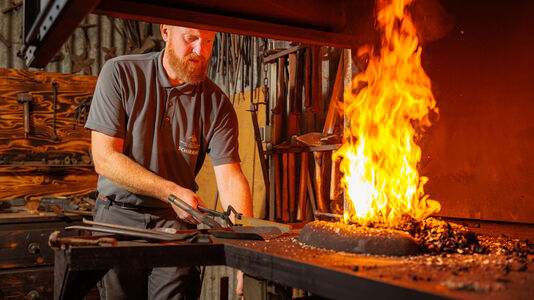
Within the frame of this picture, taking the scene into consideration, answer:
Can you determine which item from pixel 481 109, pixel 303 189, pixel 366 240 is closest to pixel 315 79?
pixel 303 189

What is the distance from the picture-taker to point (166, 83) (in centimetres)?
313

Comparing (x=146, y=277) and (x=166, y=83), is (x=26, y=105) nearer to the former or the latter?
(x=166, y=83)

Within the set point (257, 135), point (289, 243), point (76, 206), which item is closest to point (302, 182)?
point (257, 135)

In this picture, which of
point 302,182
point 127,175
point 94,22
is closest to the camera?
point 127,175

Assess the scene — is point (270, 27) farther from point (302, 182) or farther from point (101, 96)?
point (302, 182)

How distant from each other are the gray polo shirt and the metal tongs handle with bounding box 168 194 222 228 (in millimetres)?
589

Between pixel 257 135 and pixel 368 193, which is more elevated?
pixel 257 135

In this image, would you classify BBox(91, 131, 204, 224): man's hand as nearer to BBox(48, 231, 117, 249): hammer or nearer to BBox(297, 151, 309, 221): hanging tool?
BBox(48, 231, 117, 249): hammer

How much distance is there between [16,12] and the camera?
5.68 m

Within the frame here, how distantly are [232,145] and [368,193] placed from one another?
3.88 feet

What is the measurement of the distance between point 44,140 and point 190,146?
129 inches

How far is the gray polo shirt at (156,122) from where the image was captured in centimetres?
293

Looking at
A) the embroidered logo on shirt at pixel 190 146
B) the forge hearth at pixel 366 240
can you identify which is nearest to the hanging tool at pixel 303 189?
the embroidered logo on shirt at pixel 190 146

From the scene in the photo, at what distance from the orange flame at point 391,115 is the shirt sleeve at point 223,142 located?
2.82 feet
